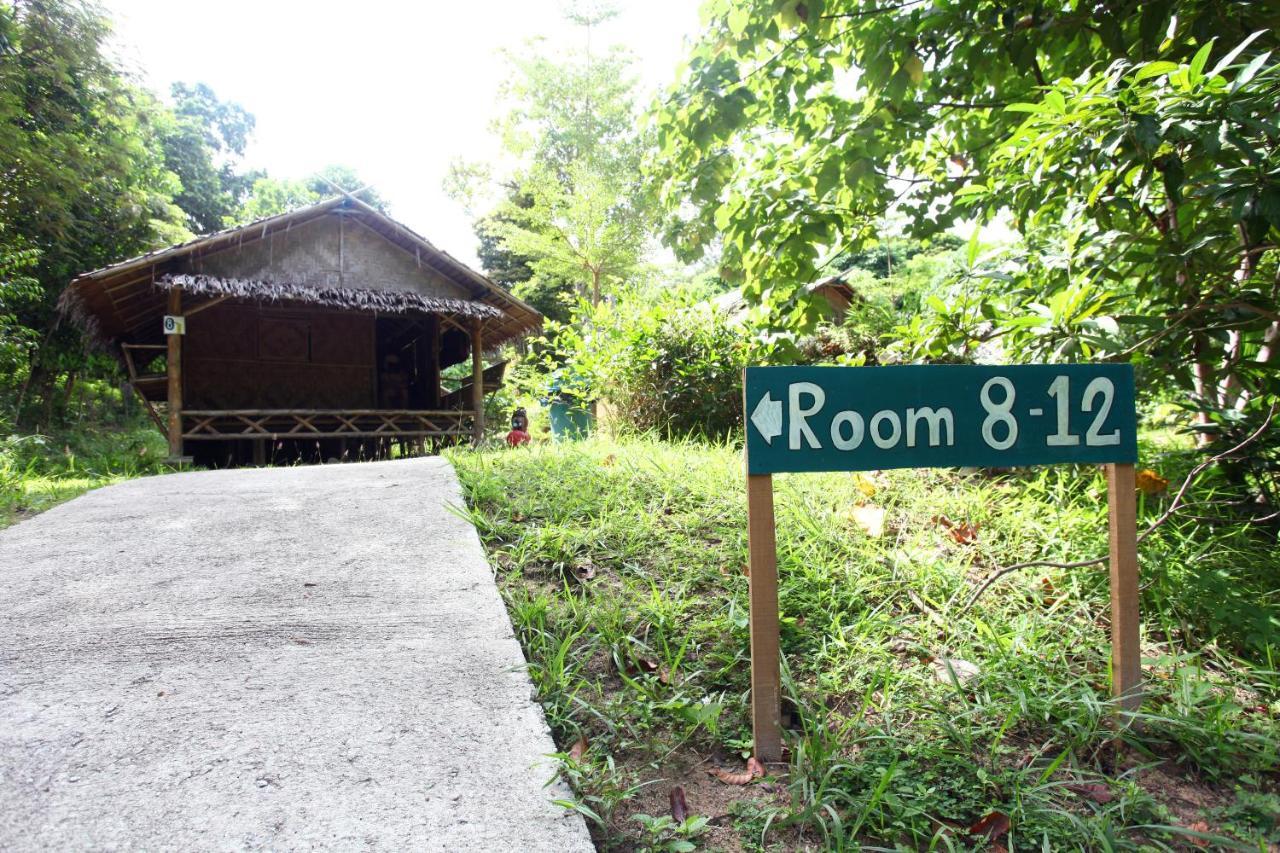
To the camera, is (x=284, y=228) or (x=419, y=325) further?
(x=419, y=325)

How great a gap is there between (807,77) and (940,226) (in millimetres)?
1223

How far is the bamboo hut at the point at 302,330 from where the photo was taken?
10219 mm

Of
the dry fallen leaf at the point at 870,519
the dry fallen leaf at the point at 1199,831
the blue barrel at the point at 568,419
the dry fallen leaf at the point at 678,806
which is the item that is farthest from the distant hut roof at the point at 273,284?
the dry fallen leaf at the point at 1199,831

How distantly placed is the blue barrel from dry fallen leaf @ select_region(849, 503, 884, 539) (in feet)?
14.7

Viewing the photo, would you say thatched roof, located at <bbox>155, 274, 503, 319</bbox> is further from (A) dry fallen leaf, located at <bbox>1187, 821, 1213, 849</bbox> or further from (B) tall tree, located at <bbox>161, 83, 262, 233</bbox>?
(B) tall tree, located at <bbox>161, 83, 262, 233</bbox>

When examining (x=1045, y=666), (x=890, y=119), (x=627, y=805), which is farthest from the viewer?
(x=890, y=119)

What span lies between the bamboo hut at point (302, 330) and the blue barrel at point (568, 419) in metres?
2.78

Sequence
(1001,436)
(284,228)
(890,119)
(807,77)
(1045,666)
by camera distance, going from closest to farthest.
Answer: (1001,436) < (1045,666) < (890,119) < (807,77) < (284,228)

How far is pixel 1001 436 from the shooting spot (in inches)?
86.0

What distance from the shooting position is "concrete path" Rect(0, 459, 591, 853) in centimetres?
170

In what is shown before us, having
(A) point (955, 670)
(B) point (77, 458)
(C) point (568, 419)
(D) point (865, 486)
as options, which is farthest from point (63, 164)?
(A) point (955, 670)

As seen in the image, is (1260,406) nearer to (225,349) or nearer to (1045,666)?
(1045,666)

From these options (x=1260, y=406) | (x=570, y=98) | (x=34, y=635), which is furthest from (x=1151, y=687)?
(x=570, y=98)

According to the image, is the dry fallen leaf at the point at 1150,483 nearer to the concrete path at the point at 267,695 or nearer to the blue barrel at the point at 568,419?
the concrete path at the point at 267,695
